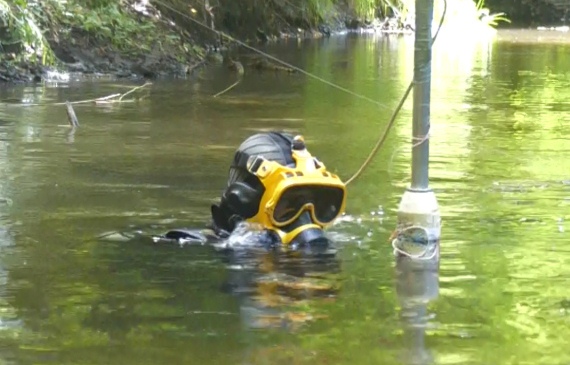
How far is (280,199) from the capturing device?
23.6 ft

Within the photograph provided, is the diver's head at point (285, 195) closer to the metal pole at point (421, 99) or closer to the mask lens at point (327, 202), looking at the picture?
the mask lens at point (327, 202)

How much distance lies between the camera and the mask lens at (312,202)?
7254mm

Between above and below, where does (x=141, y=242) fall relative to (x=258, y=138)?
below

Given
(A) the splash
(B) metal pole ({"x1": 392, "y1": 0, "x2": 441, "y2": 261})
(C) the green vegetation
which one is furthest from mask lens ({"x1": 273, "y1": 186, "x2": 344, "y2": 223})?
(C) the green vegetation

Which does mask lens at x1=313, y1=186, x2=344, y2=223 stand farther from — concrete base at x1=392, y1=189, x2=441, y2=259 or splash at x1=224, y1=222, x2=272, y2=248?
concrete base at x1=392, y1=189, x2=441, y2=259

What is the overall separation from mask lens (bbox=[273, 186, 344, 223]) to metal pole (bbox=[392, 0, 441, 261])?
1.78 ft

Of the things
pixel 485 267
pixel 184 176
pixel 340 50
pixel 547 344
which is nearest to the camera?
pixel 547 344

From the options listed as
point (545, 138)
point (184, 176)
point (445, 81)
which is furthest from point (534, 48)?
point (184, 176)

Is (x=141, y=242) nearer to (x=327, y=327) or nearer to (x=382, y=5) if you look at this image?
(x=327, y=327)

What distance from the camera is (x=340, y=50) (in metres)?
30.2

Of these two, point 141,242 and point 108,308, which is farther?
point 141,242

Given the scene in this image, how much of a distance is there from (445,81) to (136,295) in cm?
1478

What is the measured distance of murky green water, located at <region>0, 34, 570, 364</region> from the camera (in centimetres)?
537

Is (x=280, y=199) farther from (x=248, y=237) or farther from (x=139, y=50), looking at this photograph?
(x=139, y=50)
